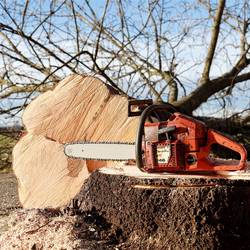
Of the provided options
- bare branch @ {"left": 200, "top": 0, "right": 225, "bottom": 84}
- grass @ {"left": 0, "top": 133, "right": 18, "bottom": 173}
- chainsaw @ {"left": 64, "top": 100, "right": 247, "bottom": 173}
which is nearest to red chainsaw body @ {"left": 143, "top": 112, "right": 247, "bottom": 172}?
chainsaw @ {"left": 64, "top": 100, "right": 247, "bottom": 173}

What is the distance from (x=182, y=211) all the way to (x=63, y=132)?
1.25 m

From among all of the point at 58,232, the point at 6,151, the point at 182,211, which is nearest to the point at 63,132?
the point at 58,232

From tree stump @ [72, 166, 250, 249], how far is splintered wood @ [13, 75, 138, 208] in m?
0.73

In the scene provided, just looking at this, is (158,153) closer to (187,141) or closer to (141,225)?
(187,141)

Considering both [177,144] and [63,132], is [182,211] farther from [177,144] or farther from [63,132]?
[63,132]

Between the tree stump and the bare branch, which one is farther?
the bare branch

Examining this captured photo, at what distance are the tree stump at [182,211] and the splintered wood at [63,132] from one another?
0.73 meters

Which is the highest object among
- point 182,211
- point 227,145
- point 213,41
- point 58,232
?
point 213,41

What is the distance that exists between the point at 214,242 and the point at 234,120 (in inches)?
131

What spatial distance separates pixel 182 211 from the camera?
233 cm

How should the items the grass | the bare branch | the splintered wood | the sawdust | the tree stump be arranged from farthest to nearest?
the grass → the bare branch → the splintered wood → the sawdust → the tree stump

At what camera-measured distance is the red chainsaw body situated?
244cm

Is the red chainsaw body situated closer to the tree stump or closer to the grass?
the tree stump

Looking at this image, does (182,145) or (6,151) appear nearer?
(182,145)
